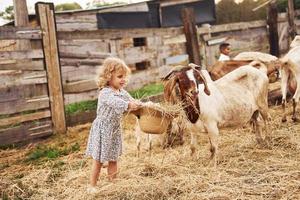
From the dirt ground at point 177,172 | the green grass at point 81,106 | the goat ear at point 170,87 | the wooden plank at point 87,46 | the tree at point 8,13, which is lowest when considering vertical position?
the dirt ground at point 177,172

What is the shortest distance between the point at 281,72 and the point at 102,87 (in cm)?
435

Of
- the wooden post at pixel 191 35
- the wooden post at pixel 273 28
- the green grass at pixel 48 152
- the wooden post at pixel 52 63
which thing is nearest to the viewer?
the green grass at pixel 48 152

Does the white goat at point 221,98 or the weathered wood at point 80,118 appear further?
the weathered wood at point 80,118

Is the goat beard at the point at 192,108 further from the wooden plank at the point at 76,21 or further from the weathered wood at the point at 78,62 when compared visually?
the wooden plank at the point at 76,21

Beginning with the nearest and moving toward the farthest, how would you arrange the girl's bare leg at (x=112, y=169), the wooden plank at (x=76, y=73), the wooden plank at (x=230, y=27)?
the girl's bare leg at (x=112, y=169), the wooden plank at (x=76, y=73), the wooden plank at (x=230, y=27)

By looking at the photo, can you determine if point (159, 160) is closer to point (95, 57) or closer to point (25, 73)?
point (25, 73)

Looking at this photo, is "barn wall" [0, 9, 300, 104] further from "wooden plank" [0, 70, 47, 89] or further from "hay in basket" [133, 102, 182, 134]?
"hay in basket" [133, 102, 182, 134]

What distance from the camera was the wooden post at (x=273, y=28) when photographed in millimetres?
12414

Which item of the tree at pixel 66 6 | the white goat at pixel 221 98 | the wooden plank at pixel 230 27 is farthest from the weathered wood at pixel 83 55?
the tree at pixel 66 6

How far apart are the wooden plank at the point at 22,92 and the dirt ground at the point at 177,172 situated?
2.90 ft

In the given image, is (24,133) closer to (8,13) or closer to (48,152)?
(48,152)

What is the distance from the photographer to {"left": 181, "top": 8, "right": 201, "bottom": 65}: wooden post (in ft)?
32.9


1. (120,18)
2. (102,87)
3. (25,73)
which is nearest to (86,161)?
(102,87)

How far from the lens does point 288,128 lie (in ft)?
22.9
